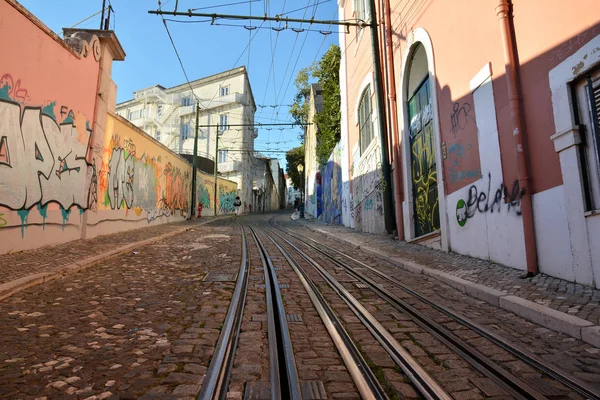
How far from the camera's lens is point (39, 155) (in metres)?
6.79

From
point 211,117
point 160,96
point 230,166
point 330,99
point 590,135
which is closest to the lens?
point 590,135

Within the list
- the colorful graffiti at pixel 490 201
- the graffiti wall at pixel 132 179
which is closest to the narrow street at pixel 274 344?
the colorful graffiti at pixel 490 201

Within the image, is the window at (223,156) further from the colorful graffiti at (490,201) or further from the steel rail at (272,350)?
the steel rail at (272,350)

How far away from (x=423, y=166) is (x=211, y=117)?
38.3m

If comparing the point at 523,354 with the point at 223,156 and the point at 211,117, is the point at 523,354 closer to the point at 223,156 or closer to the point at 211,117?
the point at 223,156

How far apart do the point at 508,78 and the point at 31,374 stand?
20.4ft

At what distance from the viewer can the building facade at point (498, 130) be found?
4.04m

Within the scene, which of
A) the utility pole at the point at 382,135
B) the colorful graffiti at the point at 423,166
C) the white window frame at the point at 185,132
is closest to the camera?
the colorful graffiti at the point at 423,166

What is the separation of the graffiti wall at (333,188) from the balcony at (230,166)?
1865 cm

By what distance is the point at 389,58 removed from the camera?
10234 millimetres

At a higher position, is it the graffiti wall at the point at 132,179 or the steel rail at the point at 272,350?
the graffiti wall at the point at 132,179

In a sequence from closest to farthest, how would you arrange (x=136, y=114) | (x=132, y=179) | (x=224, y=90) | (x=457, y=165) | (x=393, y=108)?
1. (x=457, y=165)
2. (x=393, y=108)
3. (x=132, y=179)
4. (x=224, y=90)
5. (x=136, y=114)

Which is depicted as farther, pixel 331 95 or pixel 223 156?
pixel 223 156

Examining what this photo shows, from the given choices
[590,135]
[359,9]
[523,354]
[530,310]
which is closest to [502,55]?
[590,135]
